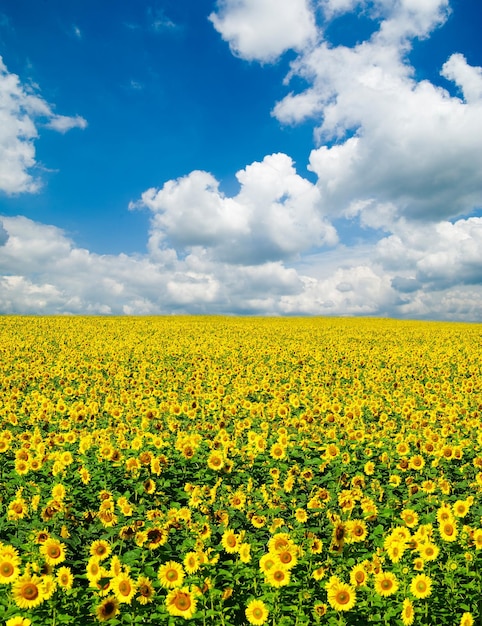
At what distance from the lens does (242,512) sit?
6.37m

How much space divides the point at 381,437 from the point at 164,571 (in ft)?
19.7

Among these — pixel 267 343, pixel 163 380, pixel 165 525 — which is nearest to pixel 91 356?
pixel 163 380

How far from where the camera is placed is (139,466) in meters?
6.91

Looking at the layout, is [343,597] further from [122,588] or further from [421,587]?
[122,588]

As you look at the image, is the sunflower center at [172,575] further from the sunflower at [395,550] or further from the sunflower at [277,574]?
the sunflower at [395,550]

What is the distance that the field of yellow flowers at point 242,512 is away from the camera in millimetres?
4348

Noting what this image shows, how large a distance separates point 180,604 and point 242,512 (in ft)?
8.07

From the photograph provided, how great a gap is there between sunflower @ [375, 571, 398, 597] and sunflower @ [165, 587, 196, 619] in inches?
70.9

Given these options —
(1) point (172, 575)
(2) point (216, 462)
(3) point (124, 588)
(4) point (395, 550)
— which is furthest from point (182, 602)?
(2) point (216, 462)

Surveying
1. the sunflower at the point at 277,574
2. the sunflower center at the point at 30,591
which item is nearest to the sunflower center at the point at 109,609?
the sunflower center at the point at 30,591

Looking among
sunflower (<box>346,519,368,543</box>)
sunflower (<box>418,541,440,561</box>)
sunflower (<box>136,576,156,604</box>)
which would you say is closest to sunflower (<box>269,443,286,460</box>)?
sunflower (<box>346,519,368,543</box>)

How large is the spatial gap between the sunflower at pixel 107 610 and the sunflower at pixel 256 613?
1.16 m

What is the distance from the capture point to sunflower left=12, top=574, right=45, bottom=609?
3893 mm

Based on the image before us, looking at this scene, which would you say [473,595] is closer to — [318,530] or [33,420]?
[318,530]
